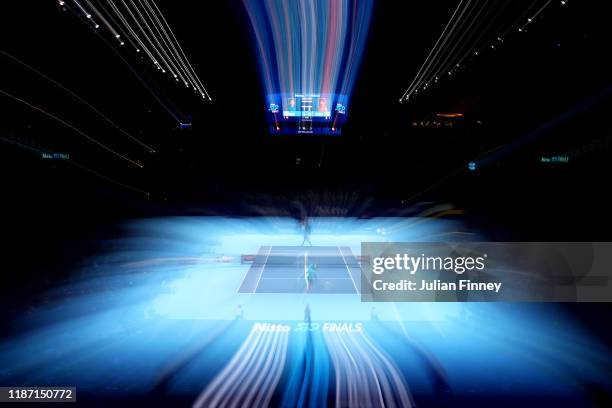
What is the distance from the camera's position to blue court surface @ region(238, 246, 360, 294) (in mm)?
5417

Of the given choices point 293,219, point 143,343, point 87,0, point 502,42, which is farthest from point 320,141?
point 143,343

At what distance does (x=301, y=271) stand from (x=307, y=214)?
6.52 feet

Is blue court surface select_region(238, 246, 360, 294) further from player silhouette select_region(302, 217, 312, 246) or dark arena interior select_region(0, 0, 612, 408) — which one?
player silhouette select_region(302, 217, 312, 246)

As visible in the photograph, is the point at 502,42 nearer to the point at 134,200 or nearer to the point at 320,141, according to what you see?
the point at 320,141

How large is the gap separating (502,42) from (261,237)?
5.40 metres

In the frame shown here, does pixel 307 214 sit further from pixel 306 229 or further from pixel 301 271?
pixel 301 271

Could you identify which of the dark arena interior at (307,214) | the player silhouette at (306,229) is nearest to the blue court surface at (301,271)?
the dark arena interior at (307,214)

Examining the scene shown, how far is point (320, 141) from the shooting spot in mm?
6691

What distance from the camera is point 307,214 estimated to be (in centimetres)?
765

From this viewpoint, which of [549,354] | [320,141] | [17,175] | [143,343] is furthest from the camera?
[320,141]

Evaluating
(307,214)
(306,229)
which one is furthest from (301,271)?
(307,214)

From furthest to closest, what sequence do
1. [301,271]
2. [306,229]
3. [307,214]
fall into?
[307,214] < [306,229] < [301,271]

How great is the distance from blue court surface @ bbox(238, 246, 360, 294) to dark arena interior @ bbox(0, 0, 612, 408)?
43 millimetres

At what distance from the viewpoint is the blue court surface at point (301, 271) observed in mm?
5417
